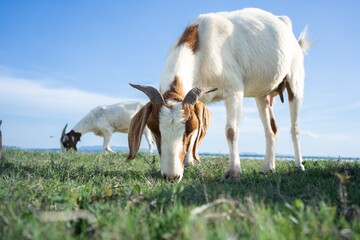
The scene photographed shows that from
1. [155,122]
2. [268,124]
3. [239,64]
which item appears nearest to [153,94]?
[155,122]

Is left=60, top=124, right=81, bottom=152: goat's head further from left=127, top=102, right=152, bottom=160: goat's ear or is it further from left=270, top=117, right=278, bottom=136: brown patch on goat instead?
left=127, top=102, right=152, bottom=160: goat's ear

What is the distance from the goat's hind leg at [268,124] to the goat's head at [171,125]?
3.14 meters

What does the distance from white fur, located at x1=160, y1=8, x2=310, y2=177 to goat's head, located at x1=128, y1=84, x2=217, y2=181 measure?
0.14 ft

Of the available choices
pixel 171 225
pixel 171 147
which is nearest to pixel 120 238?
pixel 171 225

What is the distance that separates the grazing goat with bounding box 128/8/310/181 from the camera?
4.85 metres

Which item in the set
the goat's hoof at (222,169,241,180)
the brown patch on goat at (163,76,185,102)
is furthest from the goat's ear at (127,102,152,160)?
the goat's hoof at (222,169,241,180)

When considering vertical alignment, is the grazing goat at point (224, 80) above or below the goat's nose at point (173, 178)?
above

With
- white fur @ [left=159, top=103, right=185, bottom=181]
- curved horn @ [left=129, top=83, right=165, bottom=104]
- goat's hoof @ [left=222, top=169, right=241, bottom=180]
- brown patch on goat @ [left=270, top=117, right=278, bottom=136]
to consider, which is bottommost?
goat's hoof @ [left=222, top=169, right=241, bottom=180]

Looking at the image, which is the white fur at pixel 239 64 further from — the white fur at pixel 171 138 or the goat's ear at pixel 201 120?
the goat's ear at pixel 201 120

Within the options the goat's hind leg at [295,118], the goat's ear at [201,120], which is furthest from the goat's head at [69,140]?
the goat's ear at [201,120]

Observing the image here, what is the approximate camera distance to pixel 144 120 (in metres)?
5.07

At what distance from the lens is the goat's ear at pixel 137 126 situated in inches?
201

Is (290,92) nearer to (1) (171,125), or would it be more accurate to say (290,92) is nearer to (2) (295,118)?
(2) (295,118)

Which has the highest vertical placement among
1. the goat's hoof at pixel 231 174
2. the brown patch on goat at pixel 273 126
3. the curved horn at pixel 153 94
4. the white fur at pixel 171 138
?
the curved horn at pixel 153 94
